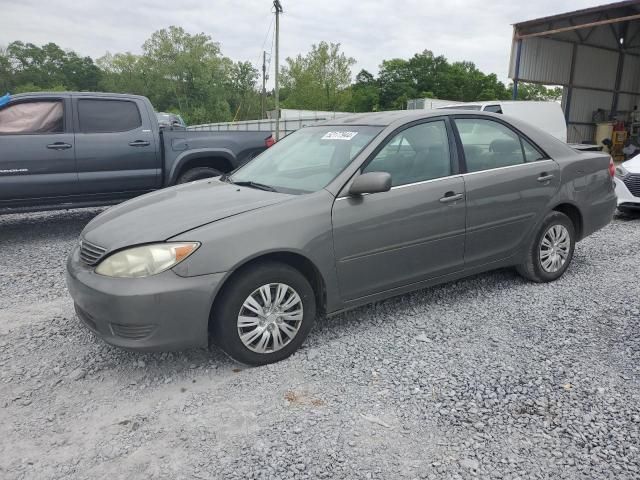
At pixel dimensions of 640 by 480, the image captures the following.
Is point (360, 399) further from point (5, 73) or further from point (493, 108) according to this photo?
point (5, 73)

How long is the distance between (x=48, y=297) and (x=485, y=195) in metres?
3.81

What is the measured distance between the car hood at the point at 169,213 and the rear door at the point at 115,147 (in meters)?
3.02

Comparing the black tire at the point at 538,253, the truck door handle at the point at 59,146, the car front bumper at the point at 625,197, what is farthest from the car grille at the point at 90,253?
the car front bumper at the point at 625,197

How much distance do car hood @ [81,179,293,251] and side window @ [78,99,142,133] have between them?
3.29 metres

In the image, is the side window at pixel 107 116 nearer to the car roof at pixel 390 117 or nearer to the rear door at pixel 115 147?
the rear door at pixel 115 147

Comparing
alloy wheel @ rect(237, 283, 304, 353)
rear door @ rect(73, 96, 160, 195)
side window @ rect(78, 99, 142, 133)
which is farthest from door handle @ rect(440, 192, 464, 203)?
side window @ rect(78, 99, 142, 133)

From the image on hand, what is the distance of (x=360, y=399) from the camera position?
2770mm

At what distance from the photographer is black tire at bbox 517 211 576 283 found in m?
4.35

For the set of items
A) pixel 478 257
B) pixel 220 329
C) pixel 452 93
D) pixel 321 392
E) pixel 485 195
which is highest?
pixel 452 93

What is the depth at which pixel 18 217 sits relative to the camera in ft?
25.2

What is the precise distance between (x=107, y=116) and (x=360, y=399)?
A: 551 centimetres

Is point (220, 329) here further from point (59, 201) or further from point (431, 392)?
point (59, 201)

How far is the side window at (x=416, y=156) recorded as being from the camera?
356 centimetres

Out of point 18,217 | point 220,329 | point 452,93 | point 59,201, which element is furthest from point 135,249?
point 452,93
